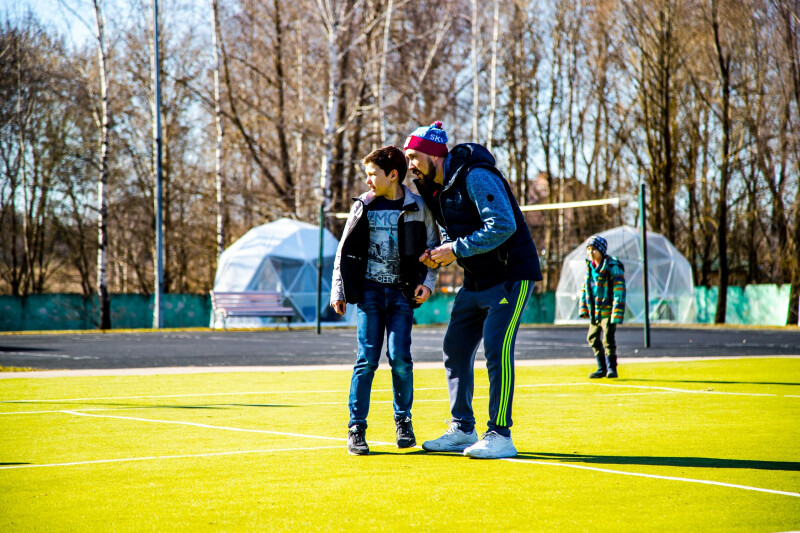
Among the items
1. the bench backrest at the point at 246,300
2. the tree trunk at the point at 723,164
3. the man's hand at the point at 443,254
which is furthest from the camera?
the tree trunk at the point at 723,164

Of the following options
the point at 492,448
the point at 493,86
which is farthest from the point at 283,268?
the point at 492,448

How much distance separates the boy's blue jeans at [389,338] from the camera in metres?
6.09

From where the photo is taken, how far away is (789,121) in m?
37.6

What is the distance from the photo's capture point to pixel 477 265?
5926 millimetres

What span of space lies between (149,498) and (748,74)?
4103 centimetres

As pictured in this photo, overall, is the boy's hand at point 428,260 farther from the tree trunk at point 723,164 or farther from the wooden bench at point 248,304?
the tree trunk at point 723,164

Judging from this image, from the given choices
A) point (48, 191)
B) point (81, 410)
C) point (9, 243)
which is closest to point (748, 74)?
point (48, 191)

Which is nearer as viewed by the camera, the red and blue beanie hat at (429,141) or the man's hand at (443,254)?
the man's hand at (443,254)

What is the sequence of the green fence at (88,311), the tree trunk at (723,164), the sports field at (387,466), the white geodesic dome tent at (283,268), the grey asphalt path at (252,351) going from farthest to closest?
the tree trunk at (723,164) < the green fence at (88,311) < the white geodesic dome tent at (283,268) < the grey asphalt path at (252,351) < the sports field at (387,466)

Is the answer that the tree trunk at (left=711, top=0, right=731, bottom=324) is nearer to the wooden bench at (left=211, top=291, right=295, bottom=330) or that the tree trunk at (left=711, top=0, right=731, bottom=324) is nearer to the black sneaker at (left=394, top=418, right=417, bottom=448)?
the wooden bench at (left=211, top=291, right=295, bottom=330)

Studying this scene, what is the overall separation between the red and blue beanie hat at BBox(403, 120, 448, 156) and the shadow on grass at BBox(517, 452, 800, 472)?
194cm

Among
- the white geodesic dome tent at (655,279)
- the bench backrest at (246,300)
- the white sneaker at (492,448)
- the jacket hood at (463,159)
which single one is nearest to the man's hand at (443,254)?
the jacket hood at (463,159)

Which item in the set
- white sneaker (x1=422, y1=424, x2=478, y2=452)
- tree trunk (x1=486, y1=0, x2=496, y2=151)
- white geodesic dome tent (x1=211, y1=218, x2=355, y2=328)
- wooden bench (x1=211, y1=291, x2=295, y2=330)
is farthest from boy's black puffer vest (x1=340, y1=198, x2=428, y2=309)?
tree trunk (x1=486, y1=0, x2=496, y2=151)

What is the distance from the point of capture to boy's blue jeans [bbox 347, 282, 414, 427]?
6.09 m
